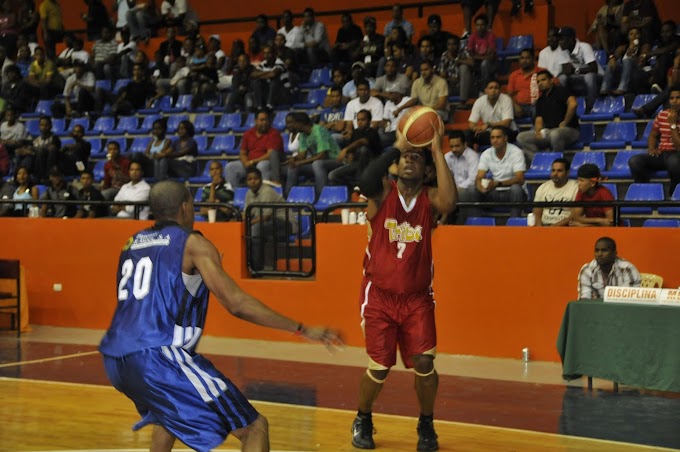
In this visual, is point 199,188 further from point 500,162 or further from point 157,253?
point 157,253

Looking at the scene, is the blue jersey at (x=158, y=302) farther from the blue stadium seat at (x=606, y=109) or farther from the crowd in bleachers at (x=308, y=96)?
the blue stadium seat at (x=606, y=109)

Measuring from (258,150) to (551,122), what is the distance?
4.01m

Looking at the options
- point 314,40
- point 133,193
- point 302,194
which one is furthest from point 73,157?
point 302,194

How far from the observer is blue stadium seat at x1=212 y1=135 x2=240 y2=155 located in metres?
16.0

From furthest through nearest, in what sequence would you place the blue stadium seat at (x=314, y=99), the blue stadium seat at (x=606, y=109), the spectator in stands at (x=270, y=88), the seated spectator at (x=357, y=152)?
A: 1. the spectator in stands at (x=270, y=88)
2. the blue stadium seat at (x=314, y=99)
3. the blue stadium seat at (x=606, y=109)
4. the seated spectator at (x=357, y=152)

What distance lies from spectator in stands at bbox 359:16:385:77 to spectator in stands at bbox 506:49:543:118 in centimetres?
246

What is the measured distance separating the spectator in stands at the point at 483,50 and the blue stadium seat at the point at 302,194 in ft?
10.5

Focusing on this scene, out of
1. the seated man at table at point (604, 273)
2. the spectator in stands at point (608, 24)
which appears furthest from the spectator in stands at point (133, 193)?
the spectator in stands at point (608, 24)

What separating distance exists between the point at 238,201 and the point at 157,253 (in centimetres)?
898

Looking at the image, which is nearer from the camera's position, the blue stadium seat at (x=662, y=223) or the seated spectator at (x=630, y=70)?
the blue stadium seat at (x=662, y=223)

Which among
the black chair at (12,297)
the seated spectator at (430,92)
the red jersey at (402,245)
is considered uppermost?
the seated spectator at (430,92)

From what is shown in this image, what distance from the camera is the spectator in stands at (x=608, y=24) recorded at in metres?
14.8

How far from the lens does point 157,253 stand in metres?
5.02

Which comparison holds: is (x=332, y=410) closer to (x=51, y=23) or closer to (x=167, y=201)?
(x=167, y=201)
